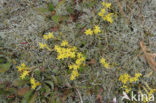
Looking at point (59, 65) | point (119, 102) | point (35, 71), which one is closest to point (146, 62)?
point (119, 102)

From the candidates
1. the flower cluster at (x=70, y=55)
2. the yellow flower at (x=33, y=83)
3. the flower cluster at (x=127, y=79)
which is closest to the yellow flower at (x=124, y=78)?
the flower cluster at (x=127, y=79)

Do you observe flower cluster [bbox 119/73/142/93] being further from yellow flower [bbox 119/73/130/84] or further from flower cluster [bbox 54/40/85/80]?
flower cluster [bbox 54/40/85/80]

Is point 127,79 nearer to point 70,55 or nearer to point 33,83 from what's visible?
point 70,55

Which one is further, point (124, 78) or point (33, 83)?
point (124, 78)

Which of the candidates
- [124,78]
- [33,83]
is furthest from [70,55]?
[124,78]

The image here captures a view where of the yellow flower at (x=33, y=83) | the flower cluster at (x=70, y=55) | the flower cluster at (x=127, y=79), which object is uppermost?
the flower cluster at (x=70, y=55)

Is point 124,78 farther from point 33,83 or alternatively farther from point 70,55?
point 33,83

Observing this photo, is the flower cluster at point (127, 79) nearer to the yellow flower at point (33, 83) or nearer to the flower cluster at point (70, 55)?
the flower cluster at point (70, 55)

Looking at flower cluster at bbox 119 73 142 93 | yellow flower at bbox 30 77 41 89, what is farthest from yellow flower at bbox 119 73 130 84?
yellow flower at bbox 30 77 41 89

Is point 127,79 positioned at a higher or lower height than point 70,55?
lower

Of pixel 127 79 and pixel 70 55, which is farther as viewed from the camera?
pixel 127 79

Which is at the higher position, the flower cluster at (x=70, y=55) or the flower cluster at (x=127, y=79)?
the flower cluster at (x=70, y=55)

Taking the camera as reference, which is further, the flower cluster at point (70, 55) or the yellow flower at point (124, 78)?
the yellow flower at point (124, 78)
